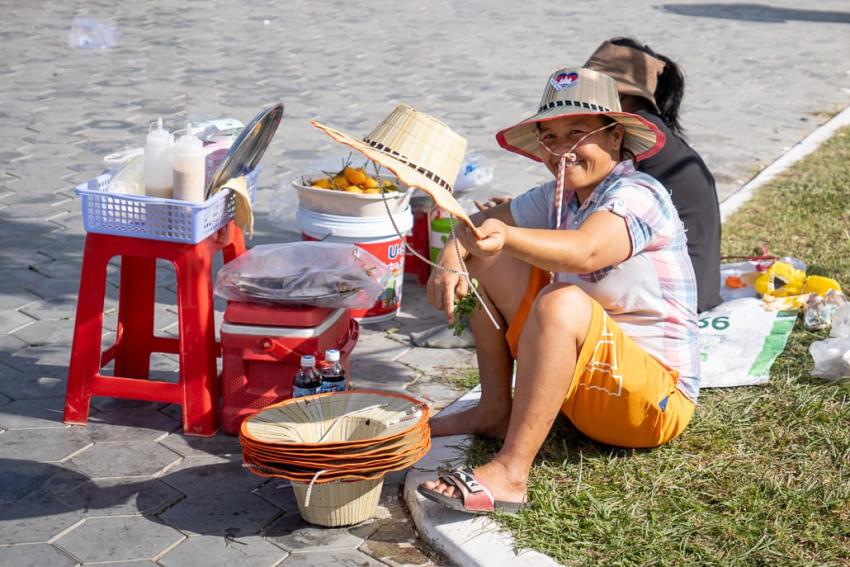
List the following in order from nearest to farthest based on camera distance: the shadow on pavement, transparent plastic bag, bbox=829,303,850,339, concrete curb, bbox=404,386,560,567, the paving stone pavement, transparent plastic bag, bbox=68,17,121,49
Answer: concrete curb, bbox=404,386,560,567
the paving stone pavement
transparent plastic bag, bbox=829,303,850,339
transparent plastic bag, bbox=68,17,121,49
the shadow on pavement

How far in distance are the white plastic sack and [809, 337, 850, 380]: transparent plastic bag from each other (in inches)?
6.4

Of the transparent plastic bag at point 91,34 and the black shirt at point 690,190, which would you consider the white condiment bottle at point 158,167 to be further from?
the transparent plastic bag at point 91,34

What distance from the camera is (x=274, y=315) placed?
11.7 feet

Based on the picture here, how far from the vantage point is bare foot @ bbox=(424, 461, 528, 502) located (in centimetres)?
306

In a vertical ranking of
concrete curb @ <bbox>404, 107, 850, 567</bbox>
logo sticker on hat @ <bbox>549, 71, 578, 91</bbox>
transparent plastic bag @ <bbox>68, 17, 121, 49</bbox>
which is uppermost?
logo sticker on hat @ <bbox>549, 71, 578, 91</bbox>

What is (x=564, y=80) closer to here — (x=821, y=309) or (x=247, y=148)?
(x=247, y=148)

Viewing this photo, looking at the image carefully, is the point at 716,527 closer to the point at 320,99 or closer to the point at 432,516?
the point at 432,516

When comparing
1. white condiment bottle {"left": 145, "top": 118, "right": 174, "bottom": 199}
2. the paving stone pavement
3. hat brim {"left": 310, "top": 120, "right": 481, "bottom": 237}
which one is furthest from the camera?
white condiment bottle {"left": 145, "top": 118, "right": 174, "bottom": 199}

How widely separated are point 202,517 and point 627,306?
138cm

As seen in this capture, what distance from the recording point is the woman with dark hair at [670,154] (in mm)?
3908

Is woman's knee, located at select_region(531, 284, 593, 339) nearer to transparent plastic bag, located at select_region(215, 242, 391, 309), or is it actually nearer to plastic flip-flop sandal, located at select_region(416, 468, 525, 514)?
plastic flip-flop sandal, located at select_region(416, 468, 525, 514)

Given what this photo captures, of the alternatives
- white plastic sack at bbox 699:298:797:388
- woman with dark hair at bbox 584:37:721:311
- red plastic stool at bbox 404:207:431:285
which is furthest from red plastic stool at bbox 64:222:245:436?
white plastic sack at bbox 699:298:797:388

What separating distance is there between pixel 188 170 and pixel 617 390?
149cm

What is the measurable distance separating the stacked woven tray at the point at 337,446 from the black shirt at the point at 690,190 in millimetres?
1323
